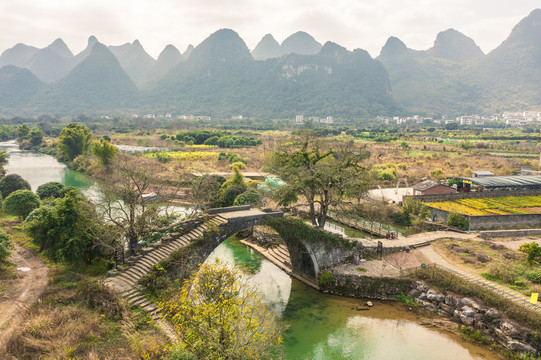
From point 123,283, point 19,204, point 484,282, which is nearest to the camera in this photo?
point 123,283

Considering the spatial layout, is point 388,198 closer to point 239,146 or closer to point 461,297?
point 461,297

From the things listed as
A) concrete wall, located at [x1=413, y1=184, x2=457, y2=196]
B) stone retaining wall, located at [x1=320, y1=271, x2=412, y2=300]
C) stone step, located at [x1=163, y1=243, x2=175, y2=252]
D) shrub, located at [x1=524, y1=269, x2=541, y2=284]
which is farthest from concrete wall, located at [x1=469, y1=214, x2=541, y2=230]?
stone step, located at [x1=163, y1=243, x2=175, y2=252]

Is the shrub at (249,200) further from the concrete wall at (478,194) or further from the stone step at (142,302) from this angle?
the concrete wall at (478,194)

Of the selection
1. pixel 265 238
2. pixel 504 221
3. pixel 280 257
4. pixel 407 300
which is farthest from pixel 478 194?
pixel 280 257

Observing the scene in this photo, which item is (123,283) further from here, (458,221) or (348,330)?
(458,221)

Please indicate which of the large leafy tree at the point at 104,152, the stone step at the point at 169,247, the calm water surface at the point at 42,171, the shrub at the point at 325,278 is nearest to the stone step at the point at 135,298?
the stone step at the point at 169,247

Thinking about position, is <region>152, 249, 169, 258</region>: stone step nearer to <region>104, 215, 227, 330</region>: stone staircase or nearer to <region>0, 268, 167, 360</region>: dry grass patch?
<region>104, 215, 227, 330</region>: stone staircase

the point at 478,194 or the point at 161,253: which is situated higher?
the point at 161,253
